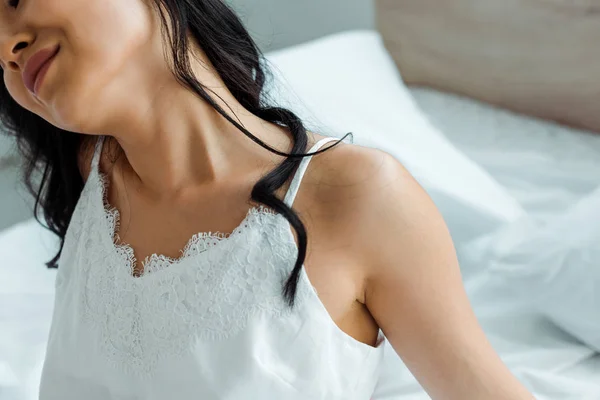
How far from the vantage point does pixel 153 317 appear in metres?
0.75

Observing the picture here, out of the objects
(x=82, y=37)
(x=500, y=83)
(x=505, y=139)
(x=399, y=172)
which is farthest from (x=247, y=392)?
(x=500, y=83)

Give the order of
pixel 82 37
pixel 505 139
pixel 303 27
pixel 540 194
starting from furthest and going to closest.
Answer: pixel 303 27
pixel 505 139
pixel 540 194
pixel 82 37

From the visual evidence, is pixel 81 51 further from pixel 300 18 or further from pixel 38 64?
pixel 300 18

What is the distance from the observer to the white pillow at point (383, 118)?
3.89 feet

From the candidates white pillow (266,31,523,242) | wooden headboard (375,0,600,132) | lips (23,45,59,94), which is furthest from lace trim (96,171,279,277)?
wooden headboard (375,0,600,132)

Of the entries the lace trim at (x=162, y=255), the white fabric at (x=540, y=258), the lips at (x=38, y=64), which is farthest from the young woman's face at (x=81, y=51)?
the white fabric at (x=540, y=258)

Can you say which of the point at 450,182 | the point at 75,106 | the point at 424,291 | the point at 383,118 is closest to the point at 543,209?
the point at 450,182

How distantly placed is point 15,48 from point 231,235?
0.87 ft

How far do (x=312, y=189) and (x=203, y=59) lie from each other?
177mm

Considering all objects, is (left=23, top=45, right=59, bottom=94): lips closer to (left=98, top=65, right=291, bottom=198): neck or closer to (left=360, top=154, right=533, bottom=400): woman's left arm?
(left=98, top=65, right=291, bottom=198): neck

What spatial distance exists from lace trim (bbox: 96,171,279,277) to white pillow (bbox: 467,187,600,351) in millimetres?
520

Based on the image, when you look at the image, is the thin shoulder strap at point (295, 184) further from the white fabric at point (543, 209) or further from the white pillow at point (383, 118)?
the white fabric at point (543, 209)

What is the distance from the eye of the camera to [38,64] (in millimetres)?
657

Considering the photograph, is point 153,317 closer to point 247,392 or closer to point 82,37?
point 247,392
